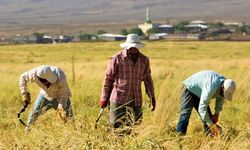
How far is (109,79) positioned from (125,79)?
20 centimetres

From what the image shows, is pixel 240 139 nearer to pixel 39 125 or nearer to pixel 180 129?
pixel 180 129

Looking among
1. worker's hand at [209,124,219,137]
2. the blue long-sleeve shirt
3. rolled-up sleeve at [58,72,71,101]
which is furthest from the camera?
rolled-up sleeve at [58,72,71,101]

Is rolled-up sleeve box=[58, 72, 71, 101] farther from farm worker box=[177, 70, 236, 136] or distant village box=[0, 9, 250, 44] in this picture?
distant village box=[0, 9, 250, 44]

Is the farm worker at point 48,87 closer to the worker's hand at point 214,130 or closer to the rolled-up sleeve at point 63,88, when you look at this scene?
the rolled-up sleeve at point 63,88

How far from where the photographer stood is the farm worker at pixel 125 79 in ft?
24.3

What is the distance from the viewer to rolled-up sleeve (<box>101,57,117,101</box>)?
746 cm

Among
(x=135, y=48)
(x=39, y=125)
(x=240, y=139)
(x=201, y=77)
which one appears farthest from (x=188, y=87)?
(x=39, y=125)

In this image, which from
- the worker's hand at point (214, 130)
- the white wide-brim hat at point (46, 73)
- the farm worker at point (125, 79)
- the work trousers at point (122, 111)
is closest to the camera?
the worker's hand at point (214, 130)

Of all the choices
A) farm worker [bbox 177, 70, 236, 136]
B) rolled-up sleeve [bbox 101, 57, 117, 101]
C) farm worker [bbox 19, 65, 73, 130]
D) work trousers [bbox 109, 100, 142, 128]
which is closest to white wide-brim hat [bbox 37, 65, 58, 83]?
farm worker [bbox 19, 65, 73, 130]

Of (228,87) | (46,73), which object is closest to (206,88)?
(228,87)

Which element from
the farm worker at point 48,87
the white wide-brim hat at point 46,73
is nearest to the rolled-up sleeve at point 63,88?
the farm worker at point 48,87

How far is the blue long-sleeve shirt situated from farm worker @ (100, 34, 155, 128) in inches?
23.8

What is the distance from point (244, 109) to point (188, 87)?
8.80 feet

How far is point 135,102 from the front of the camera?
7.58 m
